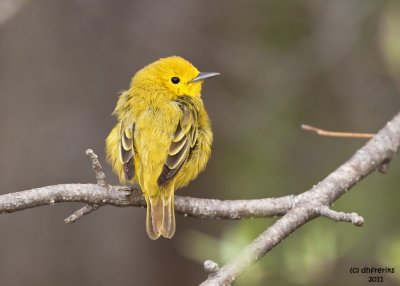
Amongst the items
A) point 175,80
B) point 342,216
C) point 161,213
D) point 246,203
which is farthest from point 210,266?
point 175,80

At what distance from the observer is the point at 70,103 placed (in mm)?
8898

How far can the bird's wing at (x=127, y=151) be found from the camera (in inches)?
200

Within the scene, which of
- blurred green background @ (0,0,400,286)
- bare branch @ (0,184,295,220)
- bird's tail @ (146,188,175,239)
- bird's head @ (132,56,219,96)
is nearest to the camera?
bare branch @ (0,184,295,220)

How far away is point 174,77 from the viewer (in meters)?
6.30

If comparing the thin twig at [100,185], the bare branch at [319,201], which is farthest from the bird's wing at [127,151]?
the bare branch at [319,201]

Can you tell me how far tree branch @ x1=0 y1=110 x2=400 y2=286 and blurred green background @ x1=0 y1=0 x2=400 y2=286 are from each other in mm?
3082

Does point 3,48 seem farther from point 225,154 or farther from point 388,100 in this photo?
point 388,100

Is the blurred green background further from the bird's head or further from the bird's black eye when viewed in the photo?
the bird's black eye

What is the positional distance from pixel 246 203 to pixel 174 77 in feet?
6.79

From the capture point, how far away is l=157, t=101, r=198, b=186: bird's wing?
507 centimetres

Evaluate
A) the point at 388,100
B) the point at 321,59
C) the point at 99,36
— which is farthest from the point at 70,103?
the point at 388,100

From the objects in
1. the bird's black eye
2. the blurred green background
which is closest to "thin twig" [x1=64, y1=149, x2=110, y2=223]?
the bird's black eye

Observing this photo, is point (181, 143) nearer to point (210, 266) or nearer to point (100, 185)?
point (100, 185)

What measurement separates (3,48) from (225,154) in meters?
2.93
